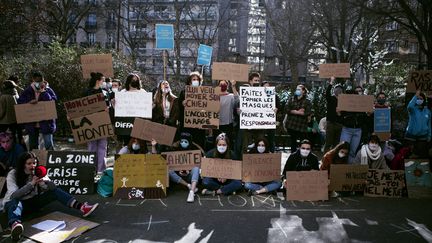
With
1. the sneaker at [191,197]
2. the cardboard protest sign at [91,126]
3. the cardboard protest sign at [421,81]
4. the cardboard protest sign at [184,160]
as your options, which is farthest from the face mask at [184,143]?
the cardboard protest sign at [421,81]

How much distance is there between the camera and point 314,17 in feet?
71.6

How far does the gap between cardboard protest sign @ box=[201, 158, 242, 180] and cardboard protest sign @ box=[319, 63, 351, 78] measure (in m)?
2.79

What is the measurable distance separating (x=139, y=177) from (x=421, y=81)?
594 cm

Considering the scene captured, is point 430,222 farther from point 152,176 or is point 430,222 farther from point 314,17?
point 314,17

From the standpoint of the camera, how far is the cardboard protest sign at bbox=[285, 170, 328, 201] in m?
6.42

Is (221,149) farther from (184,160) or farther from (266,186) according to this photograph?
(266,186)

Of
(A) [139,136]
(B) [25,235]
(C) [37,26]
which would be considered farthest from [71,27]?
(B) [25,235]

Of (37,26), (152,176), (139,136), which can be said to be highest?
(37,26)

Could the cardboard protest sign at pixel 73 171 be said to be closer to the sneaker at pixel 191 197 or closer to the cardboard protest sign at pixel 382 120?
the sneaker at pixel 191 197

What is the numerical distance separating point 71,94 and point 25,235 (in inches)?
334

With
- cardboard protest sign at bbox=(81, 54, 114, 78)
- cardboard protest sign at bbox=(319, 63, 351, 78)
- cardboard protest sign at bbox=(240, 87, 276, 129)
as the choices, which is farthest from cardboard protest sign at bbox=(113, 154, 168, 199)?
cardboard protest sign at bbox=(319, 63, 351, 78)

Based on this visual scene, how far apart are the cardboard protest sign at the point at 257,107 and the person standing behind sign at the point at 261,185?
2.48ft

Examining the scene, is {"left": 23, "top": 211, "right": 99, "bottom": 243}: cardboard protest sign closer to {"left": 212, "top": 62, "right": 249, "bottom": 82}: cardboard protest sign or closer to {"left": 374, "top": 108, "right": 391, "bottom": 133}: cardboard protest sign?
{"left": 212, "top": 62, "right": 249, "bottom": 82}: cardboard protest sign

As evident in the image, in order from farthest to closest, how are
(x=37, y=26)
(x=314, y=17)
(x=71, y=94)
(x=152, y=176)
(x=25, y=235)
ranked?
(x=37, y=26) < (x=314, y=17) < (x=71, y=94) < (x=152, y=176) < (x=25, y=235)
